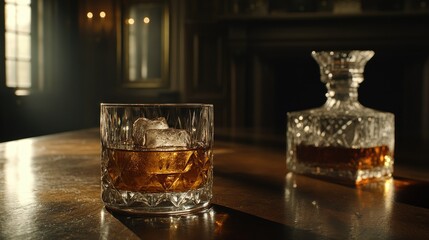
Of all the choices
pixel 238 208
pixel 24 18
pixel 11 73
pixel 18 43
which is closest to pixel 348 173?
pixel 238 208

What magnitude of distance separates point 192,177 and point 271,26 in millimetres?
4243

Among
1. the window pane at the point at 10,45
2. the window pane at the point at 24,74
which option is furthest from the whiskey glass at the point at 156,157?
the window pane at the point at 24,74

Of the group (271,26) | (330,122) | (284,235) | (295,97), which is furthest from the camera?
(295,97)

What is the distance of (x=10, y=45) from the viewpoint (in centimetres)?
473

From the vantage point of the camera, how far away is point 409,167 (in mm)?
944

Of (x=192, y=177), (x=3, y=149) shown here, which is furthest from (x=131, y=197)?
(x=3, y=149)

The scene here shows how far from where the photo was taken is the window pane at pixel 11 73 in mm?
4677

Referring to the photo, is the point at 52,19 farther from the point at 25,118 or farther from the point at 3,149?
the point at 3,149

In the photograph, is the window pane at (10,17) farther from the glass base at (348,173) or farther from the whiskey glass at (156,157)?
the whiskey glass at (156,157)

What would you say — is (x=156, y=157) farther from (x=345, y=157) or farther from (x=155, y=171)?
(x=345, y=157)

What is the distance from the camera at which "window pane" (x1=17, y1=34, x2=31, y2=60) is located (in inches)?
192

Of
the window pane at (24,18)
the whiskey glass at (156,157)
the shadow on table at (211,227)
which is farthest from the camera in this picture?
the window pane at (24,18)

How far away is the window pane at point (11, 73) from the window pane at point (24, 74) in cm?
7

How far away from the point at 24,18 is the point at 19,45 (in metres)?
0.26
